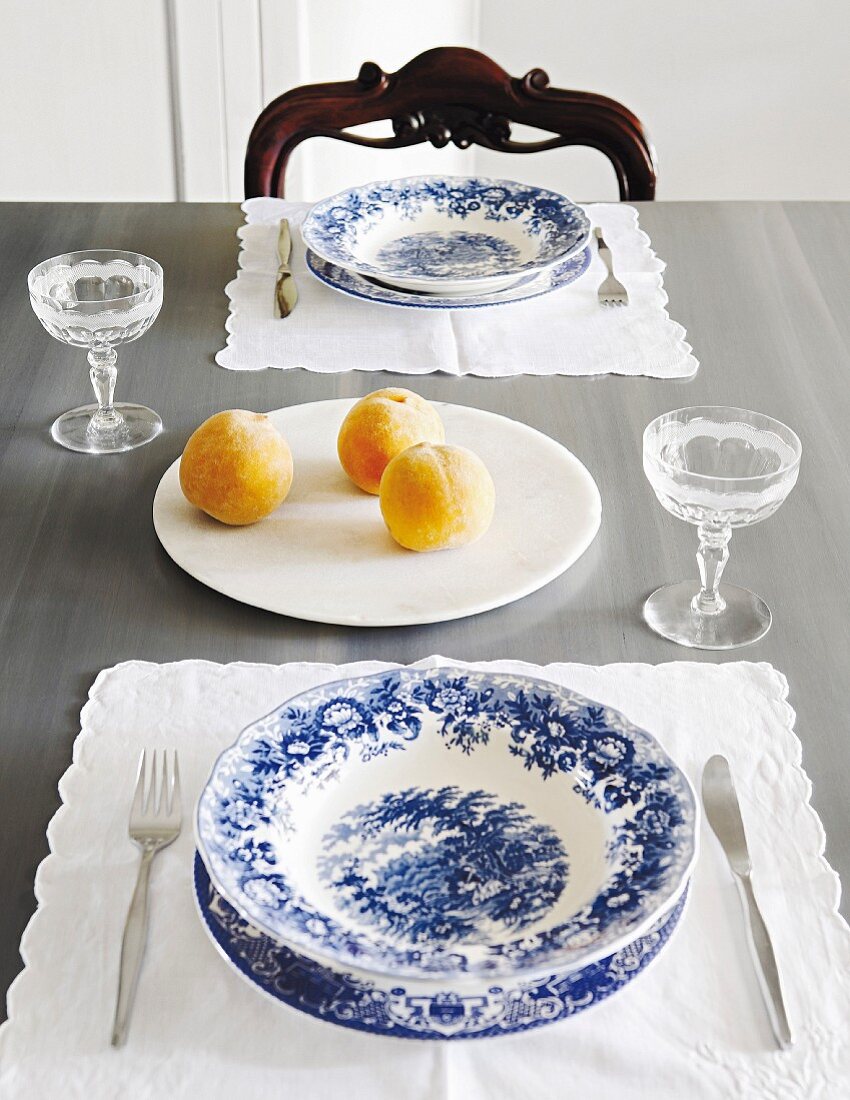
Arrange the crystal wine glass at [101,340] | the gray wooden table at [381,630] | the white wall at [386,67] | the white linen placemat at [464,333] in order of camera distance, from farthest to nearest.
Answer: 1. the white wall at [386,67]
2. the white linen placemat at [464,333]
3. the crystal wine glass at [101,340]
4. the gray wooden table at [381,630]

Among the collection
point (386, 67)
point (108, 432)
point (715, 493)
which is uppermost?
point (715, 493)

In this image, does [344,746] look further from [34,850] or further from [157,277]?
[157,277]

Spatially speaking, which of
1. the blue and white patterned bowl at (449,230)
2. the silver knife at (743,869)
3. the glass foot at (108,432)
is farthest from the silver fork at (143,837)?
the blue and white patterned bowl at (449,230)

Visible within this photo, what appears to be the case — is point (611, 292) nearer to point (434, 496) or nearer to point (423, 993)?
point (434, 496)

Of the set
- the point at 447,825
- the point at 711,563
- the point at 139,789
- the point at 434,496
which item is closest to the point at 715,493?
the point at 711,563

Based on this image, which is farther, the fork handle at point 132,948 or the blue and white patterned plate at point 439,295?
the blue and white patterned plate at point 439,295

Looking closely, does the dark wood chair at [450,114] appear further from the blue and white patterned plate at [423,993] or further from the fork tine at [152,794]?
the blue and white patterned plate at [423,993]

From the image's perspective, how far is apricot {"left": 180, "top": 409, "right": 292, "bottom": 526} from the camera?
0.86 m

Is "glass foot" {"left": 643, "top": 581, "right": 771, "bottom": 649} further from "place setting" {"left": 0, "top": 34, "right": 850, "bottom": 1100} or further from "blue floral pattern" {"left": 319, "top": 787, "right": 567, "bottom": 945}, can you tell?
"blue floral pattern" {"left": 319, "top": 787, "right": 567, "bottom": 945}

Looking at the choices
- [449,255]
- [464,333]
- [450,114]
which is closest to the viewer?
[464,333]

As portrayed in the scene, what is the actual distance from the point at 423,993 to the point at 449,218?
3.36ft

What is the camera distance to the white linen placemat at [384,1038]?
0.52 meters

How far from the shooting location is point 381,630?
81 cm

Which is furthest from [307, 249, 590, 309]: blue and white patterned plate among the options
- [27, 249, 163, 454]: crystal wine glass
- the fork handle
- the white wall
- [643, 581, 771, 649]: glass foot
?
the white wall
